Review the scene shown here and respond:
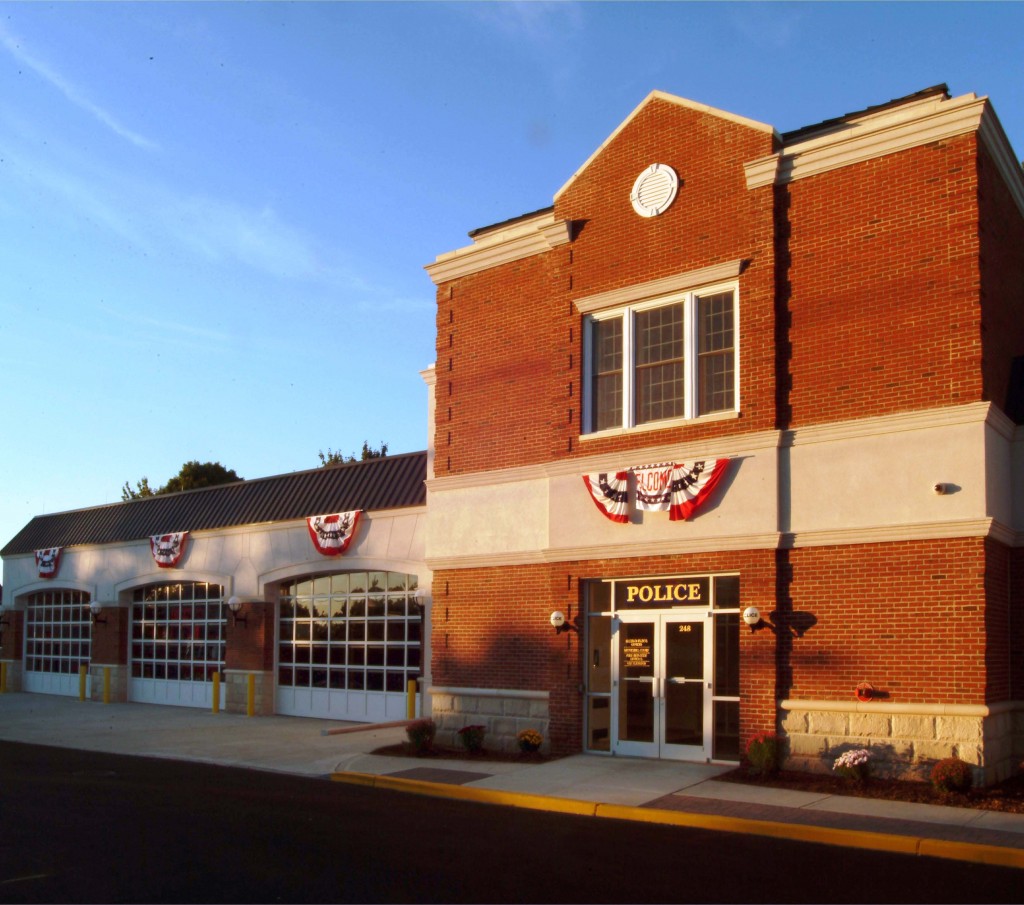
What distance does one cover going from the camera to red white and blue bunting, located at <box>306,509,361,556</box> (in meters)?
24.4

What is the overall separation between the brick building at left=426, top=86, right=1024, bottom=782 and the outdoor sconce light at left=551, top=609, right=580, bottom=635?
2.9 inches

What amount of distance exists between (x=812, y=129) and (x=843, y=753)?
8.79 meters

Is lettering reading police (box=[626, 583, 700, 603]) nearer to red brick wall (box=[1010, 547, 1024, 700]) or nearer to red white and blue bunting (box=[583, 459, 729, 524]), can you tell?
red white and blue bunting (box=[583, 459, 729, 524])

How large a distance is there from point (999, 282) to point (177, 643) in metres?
22.2

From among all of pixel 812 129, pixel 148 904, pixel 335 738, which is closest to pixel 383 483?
pixel 335 738

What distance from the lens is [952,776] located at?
1278 cm

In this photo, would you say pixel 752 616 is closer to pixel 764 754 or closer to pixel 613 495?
pixel 764 754

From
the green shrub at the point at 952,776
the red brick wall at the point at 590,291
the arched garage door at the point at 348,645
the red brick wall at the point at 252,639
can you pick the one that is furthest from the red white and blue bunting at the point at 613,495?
the red brick wall at the point at 252,639

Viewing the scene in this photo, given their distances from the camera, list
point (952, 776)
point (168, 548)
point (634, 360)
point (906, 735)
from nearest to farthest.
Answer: point (952, 776), point (906, 735), point (634, 360), point (168, 548)

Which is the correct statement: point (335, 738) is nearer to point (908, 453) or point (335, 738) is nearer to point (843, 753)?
point (843, 753)

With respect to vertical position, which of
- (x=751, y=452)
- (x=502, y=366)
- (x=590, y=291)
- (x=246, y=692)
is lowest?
(x=246, y=692)

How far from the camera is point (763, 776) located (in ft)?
47.8

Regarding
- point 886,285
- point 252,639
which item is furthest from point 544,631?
point 252,639

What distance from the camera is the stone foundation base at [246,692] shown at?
2598 cm
